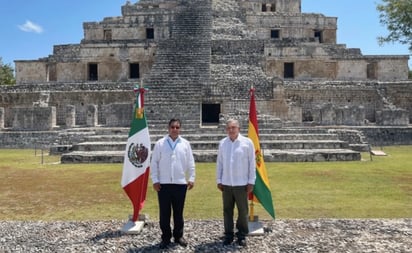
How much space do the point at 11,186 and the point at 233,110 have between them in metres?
10.9

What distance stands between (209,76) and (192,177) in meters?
15.8

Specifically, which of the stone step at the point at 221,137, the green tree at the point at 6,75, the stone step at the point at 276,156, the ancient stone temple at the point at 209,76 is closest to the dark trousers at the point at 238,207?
the stone step at the point at 276,156

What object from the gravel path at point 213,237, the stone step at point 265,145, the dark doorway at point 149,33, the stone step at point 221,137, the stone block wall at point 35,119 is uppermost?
the dark doorway at point 149,33

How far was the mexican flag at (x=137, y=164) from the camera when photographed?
5699 millimetres

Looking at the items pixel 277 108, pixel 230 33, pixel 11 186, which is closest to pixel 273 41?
pixel 230 33

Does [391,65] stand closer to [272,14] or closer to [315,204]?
[272,14]

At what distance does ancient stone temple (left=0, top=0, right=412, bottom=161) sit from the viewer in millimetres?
19094

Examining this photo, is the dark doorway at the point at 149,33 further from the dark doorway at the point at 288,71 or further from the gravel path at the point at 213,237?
the gravel path at the point at 213,237

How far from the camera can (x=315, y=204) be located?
7.32 m

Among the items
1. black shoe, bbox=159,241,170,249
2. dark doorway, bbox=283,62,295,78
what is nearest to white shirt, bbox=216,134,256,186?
black shoe, bbox=159,241,170,249

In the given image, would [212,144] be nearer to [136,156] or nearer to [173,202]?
[136,156]

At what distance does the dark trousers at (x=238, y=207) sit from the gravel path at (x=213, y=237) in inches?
6.7

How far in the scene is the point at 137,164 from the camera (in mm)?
5742

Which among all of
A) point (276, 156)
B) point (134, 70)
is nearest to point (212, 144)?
point (276, 156)
